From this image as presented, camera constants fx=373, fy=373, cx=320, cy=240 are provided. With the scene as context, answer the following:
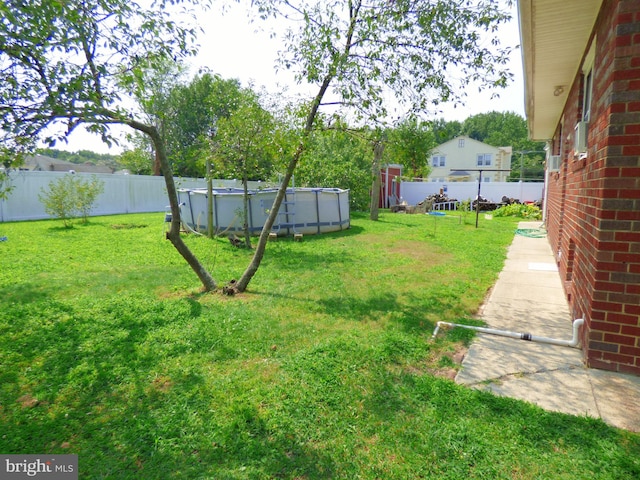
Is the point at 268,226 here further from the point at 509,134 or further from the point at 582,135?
the point at 509,134

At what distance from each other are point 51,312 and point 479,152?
44.3 metres

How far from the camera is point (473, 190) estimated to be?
28078 mm

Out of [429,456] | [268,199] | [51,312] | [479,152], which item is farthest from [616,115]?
[479,152]

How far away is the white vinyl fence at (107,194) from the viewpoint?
15734 millimetres

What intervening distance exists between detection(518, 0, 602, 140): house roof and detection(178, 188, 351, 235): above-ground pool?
683 cm

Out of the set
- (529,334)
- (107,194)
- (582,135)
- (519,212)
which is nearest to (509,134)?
(519,212)

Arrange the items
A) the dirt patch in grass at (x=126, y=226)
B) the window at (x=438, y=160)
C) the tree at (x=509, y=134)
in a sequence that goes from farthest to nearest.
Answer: the tree at (x=509, y=134)
the window at (x=438, y=160)
the dirt patch in grass at (x=126, y=226)

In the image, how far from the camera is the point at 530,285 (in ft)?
19.9

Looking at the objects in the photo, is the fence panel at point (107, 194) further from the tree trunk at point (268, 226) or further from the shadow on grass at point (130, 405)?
the shadow on grass at point (130, 405)

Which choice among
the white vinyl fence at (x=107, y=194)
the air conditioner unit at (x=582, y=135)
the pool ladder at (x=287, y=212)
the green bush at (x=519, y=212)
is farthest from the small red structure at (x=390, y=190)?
the air conditioner unit at (x=582, y=135)

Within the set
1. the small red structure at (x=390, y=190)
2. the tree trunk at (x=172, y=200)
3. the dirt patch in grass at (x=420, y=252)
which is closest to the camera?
the tree trunk at (x=172, y=200)

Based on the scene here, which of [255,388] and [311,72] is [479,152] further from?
[255,388]

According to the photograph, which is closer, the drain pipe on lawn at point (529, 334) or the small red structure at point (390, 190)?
the drain pipe on lawn at point (529, 334)

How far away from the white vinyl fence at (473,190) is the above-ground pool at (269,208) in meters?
15.9
